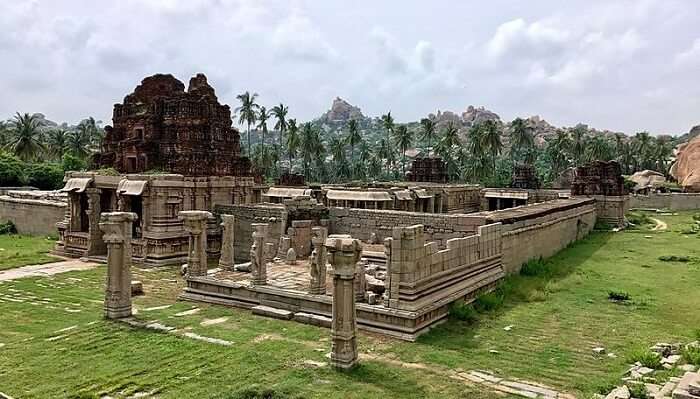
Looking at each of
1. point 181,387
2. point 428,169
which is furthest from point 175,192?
point 428,169

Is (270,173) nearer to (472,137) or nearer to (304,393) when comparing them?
(472,137)

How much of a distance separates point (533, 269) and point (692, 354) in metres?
8.40

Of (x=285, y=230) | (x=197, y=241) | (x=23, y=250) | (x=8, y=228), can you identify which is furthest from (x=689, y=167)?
(x=8, y=228)

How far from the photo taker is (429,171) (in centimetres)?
4669

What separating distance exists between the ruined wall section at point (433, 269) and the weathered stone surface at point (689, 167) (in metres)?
45.4

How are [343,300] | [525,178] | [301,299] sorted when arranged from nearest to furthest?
1. [343,300]
2. [301,299]
3. [525,178]

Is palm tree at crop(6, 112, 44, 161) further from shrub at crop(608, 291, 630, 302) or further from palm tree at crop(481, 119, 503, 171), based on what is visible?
shrub at crop(608, 291, 630, 302)

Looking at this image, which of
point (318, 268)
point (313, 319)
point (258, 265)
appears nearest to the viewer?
point (313, 319)

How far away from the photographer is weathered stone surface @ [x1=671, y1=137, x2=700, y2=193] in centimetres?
5166

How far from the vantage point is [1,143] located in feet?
228

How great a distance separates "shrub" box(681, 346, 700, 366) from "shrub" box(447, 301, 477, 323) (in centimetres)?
408

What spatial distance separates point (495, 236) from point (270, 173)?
224 ft

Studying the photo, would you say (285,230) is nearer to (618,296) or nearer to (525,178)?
(618,296)

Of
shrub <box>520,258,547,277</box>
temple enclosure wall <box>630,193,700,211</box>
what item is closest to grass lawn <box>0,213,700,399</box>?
shrub <box>520,258,547,277</box>
